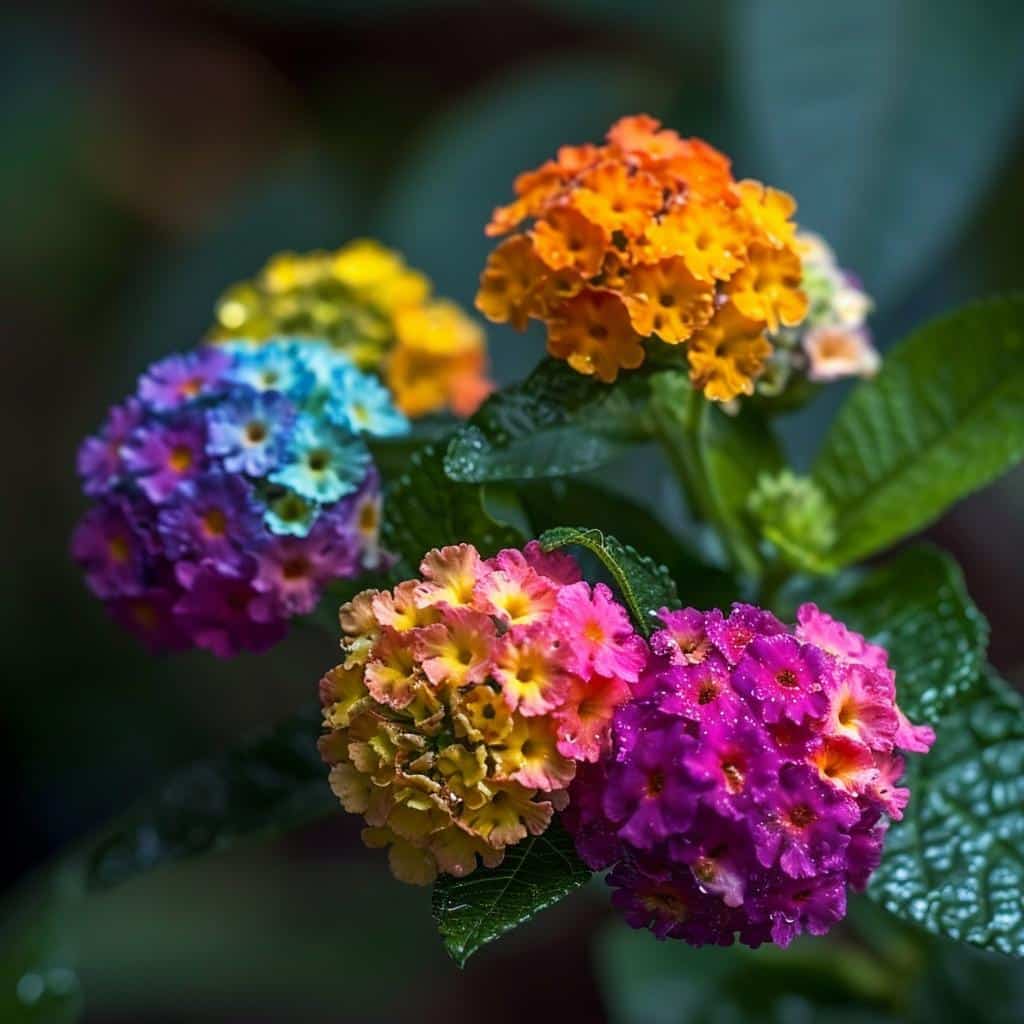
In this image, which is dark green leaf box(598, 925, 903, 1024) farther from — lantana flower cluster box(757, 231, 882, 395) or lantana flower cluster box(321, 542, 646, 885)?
lantana flower cluster box(321, 542, 646, 885)

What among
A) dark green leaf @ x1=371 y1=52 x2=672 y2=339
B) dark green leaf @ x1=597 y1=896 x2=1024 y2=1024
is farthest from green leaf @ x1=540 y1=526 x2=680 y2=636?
dark green leaf @ x1=371 y1=52 x2=672 y2=339

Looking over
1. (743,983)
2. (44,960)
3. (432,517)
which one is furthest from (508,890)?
(743,983)

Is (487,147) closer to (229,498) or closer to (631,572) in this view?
(229,498)

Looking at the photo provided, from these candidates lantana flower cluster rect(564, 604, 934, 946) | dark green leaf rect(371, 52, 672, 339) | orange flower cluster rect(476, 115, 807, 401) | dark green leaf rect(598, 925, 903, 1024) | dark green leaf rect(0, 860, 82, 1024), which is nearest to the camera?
lantana flower cluster rect(564, 604, 934, 946)

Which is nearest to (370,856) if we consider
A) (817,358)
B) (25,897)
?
(25,897)

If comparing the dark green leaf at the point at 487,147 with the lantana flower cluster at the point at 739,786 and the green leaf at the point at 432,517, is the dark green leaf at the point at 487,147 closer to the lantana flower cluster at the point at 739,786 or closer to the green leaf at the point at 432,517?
the green leaf at the point at 432,517

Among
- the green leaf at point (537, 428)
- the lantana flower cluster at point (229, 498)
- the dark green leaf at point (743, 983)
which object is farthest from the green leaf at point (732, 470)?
the dark green leaf at point (743, 983)
